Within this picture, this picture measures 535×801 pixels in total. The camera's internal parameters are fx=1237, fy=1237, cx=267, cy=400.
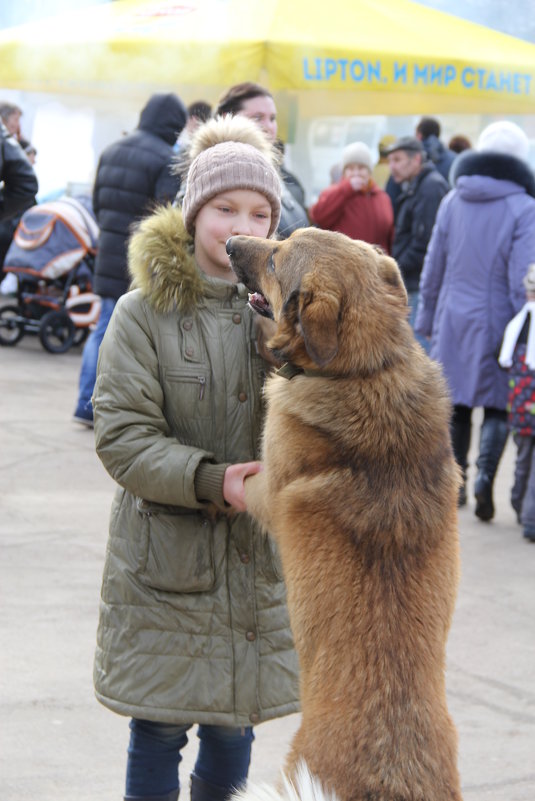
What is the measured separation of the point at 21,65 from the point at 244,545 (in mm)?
9796

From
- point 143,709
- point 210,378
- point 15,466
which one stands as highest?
point 210,378

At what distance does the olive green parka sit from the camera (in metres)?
2.85

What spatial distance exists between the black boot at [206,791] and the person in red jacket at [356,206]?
6.69 metres

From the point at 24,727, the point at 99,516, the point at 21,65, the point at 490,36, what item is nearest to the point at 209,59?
the point at 21,65

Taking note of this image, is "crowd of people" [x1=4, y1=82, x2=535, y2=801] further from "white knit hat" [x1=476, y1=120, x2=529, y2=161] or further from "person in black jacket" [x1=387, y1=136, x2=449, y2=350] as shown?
"person in black jacket" [x1=387, y1=136, x2=449, y2=350]

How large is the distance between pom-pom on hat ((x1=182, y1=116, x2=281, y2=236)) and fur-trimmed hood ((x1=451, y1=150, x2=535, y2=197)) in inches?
175

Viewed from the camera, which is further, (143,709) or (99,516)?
(99,516)

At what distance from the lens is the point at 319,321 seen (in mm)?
2543

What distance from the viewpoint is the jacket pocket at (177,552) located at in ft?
9.39

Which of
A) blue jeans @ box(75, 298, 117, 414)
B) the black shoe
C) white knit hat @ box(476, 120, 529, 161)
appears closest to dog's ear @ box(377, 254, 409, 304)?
the black shoe

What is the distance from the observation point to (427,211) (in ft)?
30.7

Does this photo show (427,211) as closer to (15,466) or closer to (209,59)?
(209,59)

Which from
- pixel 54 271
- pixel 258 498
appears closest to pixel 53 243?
pixel 54 271

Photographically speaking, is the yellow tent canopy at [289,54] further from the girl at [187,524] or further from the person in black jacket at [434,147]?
the girl at [187,524]
